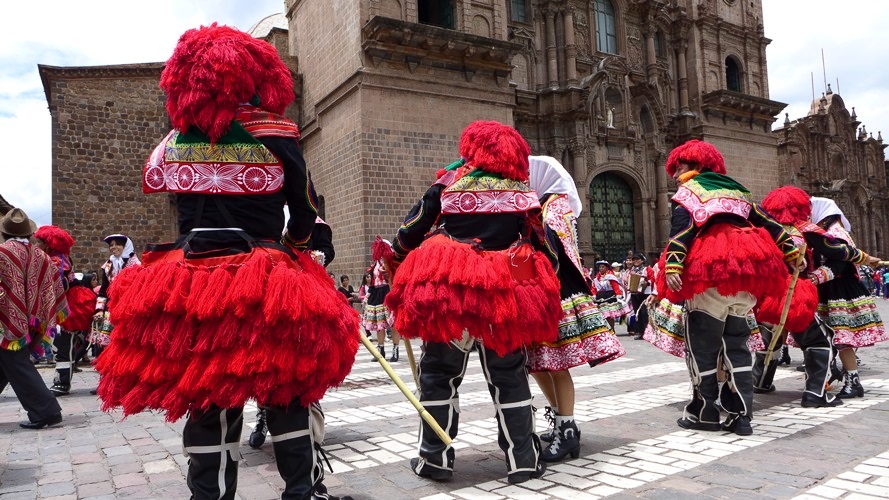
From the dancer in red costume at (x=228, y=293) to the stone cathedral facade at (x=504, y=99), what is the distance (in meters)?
13.1

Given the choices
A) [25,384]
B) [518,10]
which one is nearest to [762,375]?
[25,384]

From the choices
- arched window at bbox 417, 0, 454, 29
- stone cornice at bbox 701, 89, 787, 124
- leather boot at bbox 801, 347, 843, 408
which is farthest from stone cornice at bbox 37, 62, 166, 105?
stone cornice at bbox 701, 89, 787, 124

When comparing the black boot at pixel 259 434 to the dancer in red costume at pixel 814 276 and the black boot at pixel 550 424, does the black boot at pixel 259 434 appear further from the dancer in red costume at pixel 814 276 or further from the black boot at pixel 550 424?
the dancer in red costume at pixel 814 276

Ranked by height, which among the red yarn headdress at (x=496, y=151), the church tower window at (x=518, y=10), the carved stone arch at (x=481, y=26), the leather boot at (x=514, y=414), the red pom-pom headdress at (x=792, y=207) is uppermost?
the church tower window at (x=518, y=10)

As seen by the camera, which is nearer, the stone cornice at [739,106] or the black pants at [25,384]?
the black pants at [25,384]

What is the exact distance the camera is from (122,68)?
1814cm

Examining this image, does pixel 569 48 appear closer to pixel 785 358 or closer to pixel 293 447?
pixel 785 358

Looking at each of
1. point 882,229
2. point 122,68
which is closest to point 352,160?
point 122,68

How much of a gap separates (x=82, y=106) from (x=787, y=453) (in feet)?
64.5

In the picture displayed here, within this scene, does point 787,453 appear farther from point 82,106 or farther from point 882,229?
point 882,229

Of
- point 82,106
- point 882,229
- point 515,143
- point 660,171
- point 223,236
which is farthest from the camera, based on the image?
point 882,229

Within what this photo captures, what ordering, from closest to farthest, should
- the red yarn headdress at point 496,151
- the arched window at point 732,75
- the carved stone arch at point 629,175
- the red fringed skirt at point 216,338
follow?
the red fringed skirt at point 216,338, the red yarn headdress at point 496,151, the carved stone arch at point 629,175, the arched window at point 732,75

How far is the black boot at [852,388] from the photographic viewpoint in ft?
18.8

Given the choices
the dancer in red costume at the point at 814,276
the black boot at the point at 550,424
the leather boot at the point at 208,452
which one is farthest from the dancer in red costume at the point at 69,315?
the dancer in red costume at the point at 814,276
